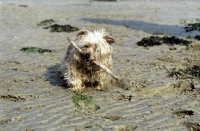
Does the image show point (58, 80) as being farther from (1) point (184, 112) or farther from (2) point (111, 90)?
(1) point (184, 112)

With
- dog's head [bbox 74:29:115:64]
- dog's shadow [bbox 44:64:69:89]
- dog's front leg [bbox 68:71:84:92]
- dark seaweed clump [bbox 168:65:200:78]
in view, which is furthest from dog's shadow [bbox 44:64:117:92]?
dark seaweed clump [bbox 168:65:200:78]

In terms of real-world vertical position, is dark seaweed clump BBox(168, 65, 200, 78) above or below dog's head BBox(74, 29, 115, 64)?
below

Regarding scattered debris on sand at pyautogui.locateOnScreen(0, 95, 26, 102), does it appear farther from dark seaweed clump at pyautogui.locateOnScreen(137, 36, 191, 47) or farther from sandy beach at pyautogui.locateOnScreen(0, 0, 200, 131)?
dark seaweed clump at pyautogui.locateOnScreen(137, 36, 191, 47)

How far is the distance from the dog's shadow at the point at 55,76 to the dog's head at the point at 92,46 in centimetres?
104

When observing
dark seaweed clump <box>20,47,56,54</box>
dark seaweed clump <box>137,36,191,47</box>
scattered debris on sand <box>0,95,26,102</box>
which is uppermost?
dark seaweed clump <box>137,36,191,47</box>

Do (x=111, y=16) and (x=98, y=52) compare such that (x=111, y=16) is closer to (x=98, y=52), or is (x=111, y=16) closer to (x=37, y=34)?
(x=37, y=34)

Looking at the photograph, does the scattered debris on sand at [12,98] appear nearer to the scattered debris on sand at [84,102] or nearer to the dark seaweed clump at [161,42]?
the scattered debris on sand at [84,102]

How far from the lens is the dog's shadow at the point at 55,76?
8038 mm

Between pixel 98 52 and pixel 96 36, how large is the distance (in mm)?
343

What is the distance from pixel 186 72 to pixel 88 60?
8.92 ft

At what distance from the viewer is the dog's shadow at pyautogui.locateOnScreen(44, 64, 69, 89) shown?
8038 millimetres

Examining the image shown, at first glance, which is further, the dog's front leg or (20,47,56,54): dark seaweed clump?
(20,47,56,54): dark seaweed clump

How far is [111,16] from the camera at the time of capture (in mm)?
19688

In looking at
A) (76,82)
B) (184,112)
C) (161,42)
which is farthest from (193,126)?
(161,42)
